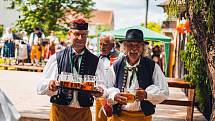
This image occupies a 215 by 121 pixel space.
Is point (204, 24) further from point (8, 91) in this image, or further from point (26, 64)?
point (26, 64)

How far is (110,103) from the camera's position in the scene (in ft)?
13.5

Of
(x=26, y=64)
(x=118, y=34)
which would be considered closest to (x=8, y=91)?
(x=118, y=34)

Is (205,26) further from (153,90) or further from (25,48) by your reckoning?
(25,48)

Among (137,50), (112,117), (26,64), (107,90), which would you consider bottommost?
(26,64)

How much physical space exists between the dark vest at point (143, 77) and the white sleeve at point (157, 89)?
0.04m

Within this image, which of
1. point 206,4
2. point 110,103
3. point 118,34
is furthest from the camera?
point 118,34

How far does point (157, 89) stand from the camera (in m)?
4.01

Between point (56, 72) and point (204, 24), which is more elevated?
point (204, 24)

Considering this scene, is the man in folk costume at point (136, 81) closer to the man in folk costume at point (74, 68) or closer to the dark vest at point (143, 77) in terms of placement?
the dark vest at point (143, 77)

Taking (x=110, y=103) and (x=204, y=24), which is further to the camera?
(x=204, y=24)

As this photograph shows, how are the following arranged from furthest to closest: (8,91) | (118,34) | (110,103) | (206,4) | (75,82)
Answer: (118,34) → (8,91) → (206,4) → (110,103) → (75,82)

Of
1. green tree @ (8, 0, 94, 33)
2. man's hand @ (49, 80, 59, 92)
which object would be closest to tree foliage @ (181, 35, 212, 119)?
man's hand @ (49, 80, 59, 92)

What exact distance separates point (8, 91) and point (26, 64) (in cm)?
777

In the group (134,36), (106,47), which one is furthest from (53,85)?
(106,47)
